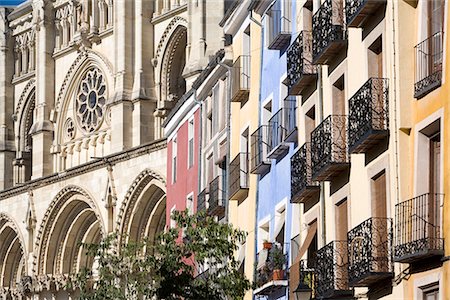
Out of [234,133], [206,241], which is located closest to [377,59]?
[206,241]

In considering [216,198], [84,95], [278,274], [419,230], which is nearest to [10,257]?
[84,95]

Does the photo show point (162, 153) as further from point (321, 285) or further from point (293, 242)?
point (321, 285)

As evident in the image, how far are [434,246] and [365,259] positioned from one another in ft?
7.81

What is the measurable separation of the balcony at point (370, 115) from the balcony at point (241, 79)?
34.4 ft

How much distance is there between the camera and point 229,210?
110 ft

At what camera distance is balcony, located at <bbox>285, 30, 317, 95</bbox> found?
25266mm

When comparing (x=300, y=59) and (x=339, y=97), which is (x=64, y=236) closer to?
(x=300, y=59)

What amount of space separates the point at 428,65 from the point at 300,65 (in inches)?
250

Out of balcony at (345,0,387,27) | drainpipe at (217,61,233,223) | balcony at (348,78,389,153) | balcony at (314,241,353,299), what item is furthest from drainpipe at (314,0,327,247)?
drainpipe at (217,61,233,223)

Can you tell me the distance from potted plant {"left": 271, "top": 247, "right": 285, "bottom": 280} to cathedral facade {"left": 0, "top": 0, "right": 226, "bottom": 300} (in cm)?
2697

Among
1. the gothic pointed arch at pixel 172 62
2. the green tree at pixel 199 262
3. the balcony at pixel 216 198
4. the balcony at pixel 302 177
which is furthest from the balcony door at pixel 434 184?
the gothic pointed arch at pixel 172 62

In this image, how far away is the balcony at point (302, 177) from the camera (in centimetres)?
2452

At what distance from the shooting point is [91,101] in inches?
2589

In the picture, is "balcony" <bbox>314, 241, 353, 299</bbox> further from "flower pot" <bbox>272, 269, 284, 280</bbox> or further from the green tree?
the green tree
